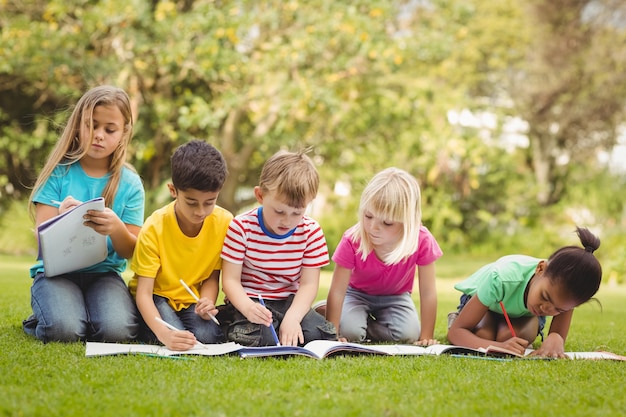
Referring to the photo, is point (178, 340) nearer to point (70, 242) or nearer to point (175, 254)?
point (175, 254)

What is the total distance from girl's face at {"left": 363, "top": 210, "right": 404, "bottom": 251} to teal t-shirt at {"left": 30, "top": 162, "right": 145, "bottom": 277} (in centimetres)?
125

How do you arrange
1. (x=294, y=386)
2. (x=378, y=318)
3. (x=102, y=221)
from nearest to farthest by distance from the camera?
Result: (x=294, y=386) → (x=102, y=221) → (x=378, y=318)

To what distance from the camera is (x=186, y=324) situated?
3621 mm

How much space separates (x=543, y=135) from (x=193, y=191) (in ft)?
49.4

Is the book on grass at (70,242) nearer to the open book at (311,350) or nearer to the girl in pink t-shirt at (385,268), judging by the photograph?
the open book at (311,350)

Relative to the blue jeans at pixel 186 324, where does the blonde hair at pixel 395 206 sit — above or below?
above

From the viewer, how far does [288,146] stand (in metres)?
11.6

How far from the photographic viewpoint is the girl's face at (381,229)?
3.70 meters

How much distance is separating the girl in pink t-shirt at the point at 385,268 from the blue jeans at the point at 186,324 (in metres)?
0.64

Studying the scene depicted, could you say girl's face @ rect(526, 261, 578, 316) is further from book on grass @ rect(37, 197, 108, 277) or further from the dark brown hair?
book on grass @ rect(37, 197, 108, 277)

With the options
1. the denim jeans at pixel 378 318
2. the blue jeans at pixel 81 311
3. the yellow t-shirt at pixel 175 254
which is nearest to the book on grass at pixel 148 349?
the blue jeans at pixel 81 311

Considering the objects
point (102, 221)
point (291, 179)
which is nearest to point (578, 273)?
point (291, 179)

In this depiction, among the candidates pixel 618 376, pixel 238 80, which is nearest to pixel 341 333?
pixel 618 376

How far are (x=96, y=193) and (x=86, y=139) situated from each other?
309 mm
